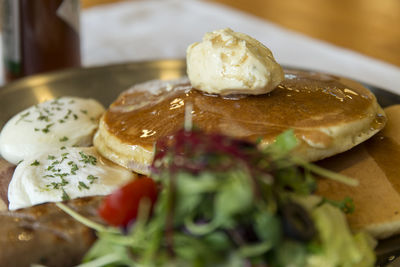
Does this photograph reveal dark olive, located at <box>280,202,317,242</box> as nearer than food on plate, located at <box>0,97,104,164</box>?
Yes

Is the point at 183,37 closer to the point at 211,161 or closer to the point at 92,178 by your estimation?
the point at 92,178

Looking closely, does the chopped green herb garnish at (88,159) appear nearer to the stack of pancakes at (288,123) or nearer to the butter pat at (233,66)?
the stack of pancakes at (288,123)

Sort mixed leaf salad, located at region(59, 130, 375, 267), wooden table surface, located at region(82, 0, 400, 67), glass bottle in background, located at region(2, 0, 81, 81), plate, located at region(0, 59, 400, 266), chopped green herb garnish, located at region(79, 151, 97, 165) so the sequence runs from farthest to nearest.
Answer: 1. wooden table surface, located at region(82, 0, 400, 67)
2. glass bottle in background, located at region(2, 0, 81, 81)
3. plate, located at region(0, 59, 400, 266)
4. chopped green herb garnish, located at region(79, 151, 97, 165)
5. mixed leaf salad, located at region(59, 130, 375, 267)

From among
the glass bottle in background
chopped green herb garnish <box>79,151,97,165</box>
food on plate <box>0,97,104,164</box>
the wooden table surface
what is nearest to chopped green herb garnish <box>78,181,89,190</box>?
chopped green herb garnish <box>79,151,97,165</box>

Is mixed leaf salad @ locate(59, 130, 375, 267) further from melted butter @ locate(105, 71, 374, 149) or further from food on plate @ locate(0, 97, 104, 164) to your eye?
food on plate @ locate(0, 97, 104, 164)

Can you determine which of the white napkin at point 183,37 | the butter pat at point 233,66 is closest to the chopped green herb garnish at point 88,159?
the butter pat at point 233,66

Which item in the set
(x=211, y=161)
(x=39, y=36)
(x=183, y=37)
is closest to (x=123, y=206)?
(x=211, y=161)
